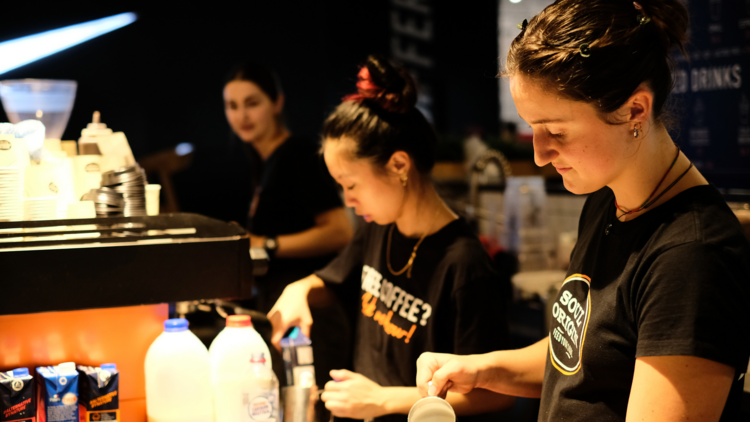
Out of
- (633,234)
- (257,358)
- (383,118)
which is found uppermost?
(383,118)

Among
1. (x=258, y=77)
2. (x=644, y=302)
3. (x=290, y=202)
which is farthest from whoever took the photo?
(x=258, y=77)

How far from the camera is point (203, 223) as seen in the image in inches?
56.3

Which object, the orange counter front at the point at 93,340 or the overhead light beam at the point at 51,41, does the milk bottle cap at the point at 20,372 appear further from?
the overhead light beam at the point at 51,41

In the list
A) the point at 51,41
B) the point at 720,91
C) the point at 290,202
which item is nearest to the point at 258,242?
the point at 290,202

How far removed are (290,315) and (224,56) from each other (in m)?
4.18

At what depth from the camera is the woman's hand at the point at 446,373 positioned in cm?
123

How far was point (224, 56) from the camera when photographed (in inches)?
214

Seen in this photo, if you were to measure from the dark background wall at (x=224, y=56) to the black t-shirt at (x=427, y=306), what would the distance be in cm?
366

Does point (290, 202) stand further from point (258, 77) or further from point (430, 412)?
point (430, 412)

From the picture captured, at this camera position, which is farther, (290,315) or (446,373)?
(290,315)

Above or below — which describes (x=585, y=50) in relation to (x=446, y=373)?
above

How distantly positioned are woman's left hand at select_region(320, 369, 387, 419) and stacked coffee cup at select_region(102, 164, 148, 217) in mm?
616

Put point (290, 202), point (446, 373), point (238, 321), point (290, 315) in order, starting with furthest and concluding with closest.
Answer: point (290, 202) → point (290, 315) → point (238, 321) → point (446, 373)

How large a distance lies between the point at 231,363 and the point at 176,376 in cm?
11
